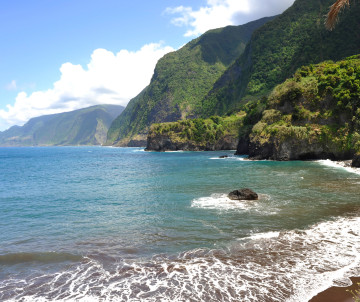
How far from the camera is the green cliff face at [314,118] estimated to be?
195 feet

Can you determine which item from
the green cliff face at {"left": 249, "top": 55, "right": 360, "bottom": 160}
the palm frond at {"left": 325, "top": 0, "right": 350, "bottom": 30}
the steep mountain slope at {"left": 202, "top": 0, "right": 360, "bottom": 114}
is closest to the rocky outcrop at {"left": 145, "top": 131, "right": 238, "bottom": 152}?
the steep mountain slope at {"left": 202, "top": 0, "right": 360, "bottom": 114}

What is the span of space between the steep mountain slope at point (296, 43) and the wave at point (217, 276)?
140 m

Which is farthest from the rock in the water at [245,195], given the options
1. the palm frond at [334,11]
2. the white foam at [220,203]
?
the palm frond at [334,11]

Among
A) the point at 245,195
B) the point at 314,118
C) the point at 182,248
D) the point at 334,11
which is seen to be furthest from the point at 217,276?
the point at 314,118

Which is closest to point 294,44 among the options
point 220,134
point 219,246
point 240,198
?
point 220,134

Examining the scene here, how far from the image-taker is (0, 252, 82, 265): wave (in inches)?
547

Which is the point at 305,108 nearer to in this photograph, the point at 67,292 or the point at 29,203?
the point at 29,203

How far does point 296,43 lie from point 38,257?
7831 inches

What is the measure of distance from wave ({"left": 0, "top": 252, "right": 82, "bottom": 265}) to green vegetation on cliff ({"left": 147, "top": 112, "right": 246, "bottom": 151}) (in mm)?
136774

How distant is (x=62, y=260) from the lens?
13859mm

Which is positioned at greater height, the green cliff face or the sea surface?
the green cliff face

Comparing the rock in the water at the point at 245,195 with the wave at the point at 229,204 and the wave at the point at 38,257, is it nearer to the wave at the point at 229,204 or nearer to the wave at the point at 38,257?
the wave at the point at 229,204

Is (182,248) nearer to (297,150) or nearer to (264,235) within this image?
(264,235)

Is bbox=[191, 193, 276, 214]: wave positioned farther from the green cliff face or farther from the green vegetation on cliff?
the green vegetation on cliff
